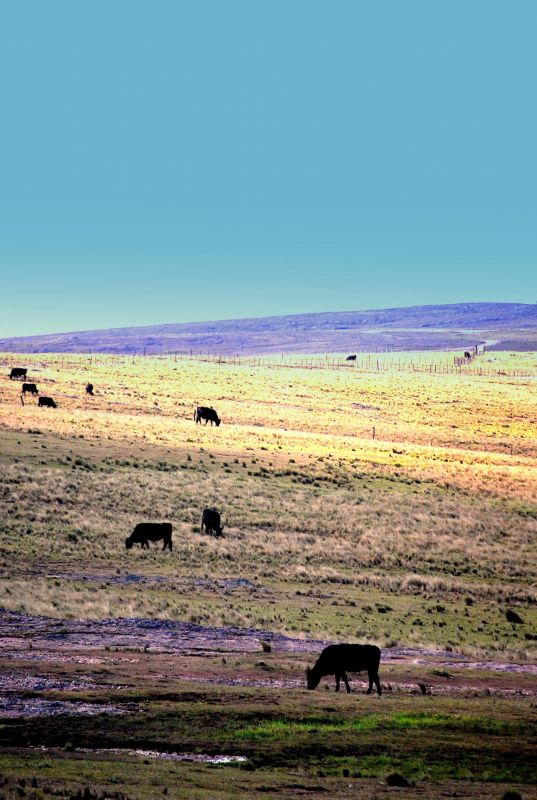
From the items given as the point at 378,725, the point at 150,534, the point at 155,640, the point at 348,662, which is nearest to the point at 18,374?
the point at 150,534

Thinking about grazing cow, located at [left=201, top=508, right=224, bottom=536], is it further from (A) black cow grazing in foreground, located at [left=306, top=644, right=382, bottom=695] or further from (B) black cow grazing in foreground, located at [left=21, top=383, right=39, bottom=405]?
(B) black cow grazing in foreground, located at [left=21, top=383, right=39, bottom=405]

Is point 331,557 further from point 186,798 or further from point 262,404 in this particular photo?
point 262,404

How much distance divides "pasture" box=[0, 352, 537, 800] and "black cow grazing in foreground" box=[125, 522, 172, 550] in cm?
58

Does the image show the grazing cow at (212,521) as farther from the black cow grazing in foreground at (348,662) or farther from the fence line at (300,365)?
the fence line at (300,365)

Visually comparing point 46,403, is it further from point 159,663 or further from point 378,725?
point 378,725

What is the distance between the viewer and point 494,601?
36.8 metres

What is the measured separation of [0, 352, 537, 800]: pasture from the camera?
46.7 ft

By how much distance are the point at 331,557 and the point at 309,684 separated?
74.2 ft

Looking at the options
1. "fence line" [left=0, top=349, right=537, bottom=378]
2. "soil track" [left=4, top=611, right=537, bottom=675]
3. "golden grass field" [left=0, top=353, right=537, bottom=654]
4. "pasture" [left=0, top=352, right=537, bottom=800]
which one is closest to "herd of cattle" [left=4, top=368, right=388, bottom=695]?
"pasture" [left=0, top=352, right=537, bottom=800]

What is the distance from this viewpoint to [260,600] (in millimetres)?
32906

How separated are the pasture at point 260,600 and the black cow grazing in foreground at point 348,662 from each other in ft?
1.65

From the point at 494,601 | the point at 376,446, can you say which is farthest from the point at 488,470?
the point at 494,601

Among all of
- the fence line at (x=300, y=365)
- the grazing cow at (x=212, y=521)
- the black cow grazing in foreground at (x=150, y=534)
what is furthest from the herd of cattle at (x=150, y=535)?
the fence line at (x=300, y=365)

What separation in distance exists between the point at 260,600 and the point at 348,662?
13.5 metres
